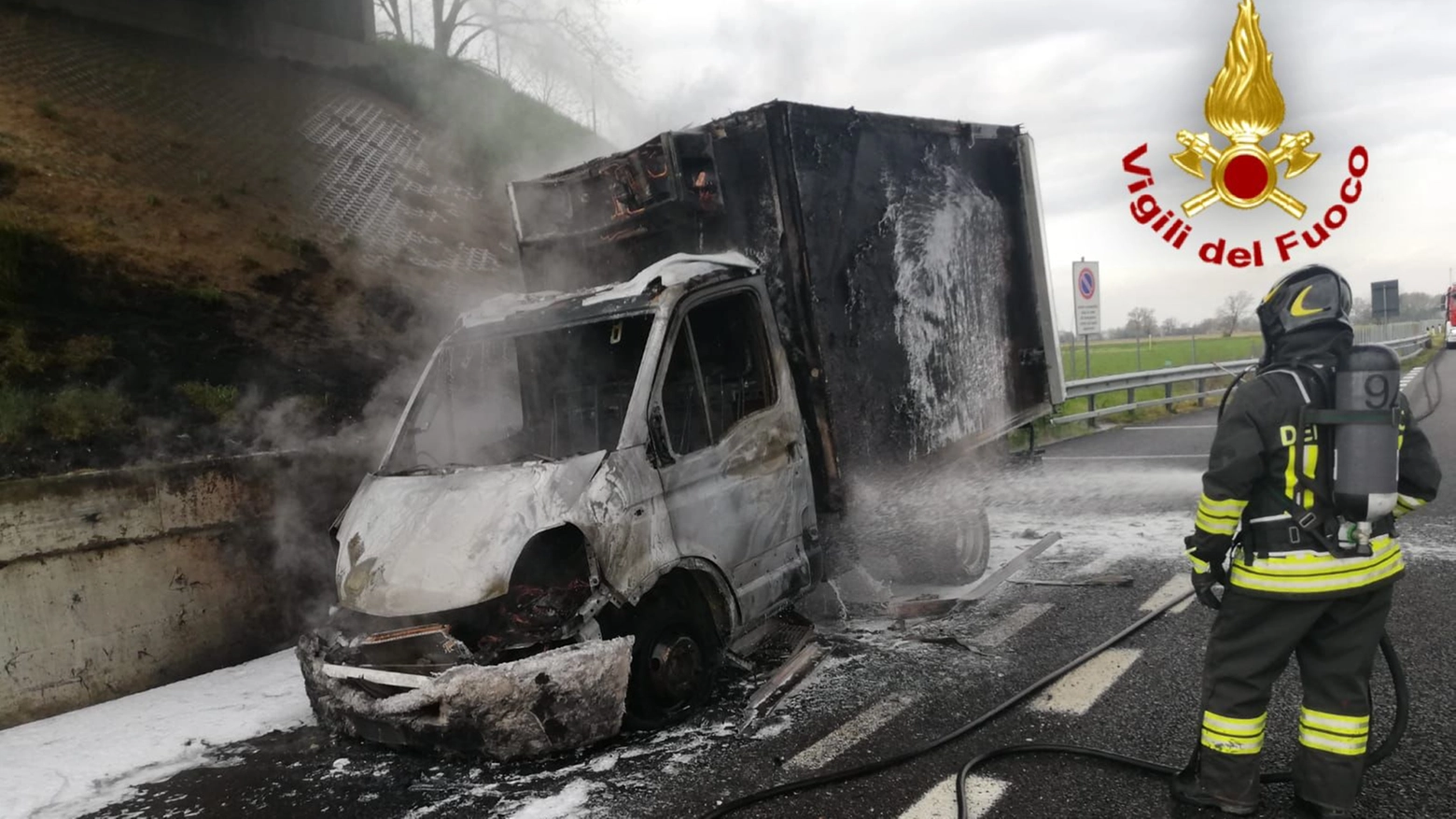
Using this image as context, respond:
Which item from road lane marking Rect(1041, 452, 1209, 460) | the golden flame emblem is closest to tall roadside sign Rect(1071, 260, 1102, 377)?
road lane marking Rect(1041, 452, 1209, 460)

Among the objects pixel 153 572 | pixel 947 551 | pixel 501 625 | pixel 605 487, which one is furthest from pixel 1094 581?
pixel 153 572

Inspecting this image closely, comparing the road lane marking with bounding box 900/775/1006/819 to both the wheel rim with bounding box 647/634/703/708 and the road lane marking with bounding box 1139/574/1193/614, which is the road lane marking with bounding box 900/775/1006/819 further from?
the road lane marking with bounding box 1139/574/1193/614

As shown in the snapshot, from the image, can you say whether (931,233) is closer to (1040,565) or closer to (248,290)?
(1040,565)

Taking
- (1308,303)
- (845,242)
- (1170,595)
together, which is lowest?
(1170,595)

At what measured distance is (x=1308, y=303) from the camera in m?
2.96

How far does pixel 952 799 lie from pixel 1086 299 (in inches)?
535

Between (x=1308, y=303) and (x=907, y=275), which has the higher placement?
(x=907, y=275)

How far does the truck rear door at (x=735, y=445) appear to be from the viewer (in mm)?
4148

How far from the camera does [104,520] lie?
4699 millimetres

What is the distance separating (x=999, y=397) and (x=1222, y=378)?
15.8 meters

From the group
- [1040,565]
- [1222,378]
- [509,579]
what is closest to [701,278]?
[509,579]

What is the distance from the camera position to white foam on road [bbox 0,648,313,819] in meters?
3.75

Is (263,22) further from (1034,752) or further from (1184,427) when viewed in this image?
(1034,752)

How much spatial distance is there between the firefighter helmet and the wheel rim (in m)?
2.63
